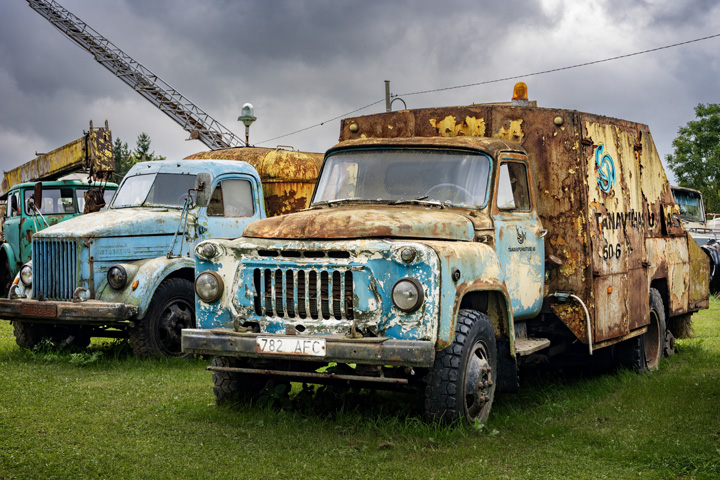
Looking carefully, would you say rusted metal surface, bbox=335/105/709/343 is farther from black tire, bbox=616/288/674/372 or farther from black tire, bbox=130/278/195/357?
black tire, bbox=130/278/195/357

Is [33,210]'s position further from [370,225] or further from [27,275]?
[370,225]

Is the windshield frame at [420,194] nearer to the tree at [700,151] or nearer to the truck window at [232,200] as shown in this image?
the truck window at [232,200]

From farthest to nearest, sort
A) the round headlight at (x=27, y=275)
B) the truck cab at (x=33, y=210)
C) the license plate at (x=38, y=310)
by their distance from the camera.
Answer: the truck cab at (x=33, y=210) → the round headlight at (x=27, y=275) → the license plate at (x=38, y=310)

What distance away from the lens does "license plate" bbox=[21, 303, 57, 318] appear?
9281 millimetres

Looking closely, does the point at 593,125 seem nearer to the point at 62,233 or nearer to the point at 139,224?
the point at 139,224

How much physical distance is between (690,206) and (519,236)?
10091mm

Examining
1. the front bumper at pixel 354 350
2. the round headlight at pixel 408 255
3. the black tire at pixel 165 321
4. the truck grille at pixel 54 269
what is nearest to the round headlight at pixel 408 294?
the round headlight at pixel 408 255

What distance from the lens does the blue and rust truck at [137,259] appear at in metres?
9.50

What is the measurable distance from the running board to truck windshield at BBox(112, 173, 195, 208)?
15.5 feet

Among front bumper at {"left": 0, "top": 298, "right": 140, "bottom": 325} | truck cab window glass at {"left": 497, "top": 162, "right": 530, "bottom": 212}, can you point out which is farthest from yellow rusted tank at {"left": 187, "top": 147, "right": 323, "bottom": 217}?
truck cab window glass at {"left": 497, "top": 162, "right": 530, "bottom": 212}

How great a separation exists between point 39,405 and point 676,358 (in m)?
6.95

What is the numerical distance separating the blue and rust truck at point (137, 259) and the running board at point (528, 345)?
4121 millimetres

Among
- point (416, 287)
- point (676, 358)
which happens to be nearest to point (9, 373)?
point (416, 287)

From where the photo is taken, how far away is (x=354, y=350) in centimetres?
573
